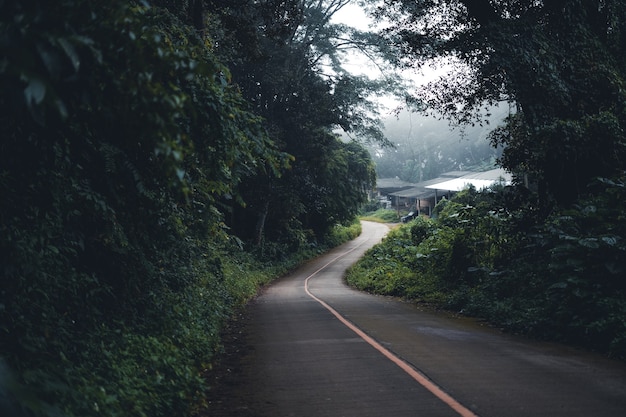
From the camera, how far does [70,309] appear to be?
7.34 meters

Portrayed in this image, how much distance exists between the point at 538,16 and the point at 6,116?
14119mm

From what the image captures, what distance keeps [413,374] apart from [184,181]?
4577 mm

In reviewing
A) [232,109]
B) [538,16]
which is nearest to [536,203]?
[538,16]

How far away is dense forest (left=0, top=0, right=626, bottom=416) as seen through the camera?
13.0 feet

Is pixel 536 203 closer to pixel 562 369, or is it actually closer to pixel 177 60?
pixel 562 369

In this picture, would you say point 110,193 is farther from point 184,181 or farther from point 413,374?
point 413,374

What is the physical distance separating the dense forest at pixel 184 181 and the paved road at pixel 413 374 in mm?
819

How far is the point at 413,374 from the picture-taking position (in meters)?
7.73

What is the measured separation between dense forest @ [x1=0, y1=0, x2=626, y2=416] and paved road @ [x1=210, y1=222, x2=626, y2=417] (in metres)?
0.82

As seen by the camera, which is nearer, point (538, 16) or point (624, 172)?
point (624, 172)

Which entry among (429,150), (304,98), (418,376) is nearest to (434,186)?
(304,98)

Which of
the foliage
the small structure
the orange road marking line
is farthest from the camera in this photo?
the small structure

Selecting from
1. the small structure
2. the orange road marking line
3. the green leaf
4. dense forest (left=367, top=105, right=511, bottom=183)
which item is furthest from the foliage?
dense forest (left=367, top=105, right=511, bottom=183)

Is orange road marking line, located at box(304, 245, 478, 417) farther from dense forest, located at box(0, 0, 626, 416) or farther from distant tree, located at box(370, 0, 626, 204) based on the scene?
distant tree, located at box(370, 0, 626, 204)
